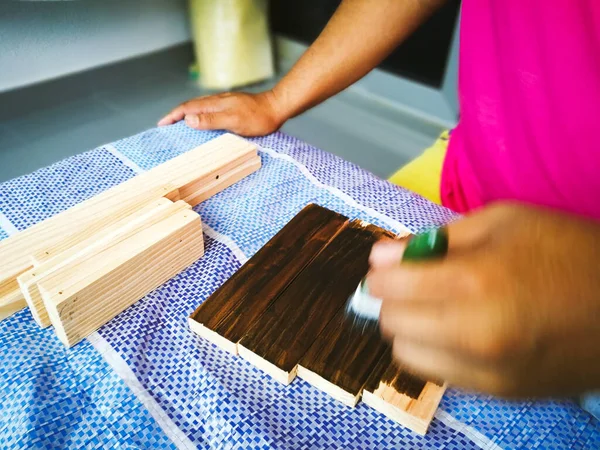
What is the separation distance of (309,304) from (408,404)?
0.55 ft

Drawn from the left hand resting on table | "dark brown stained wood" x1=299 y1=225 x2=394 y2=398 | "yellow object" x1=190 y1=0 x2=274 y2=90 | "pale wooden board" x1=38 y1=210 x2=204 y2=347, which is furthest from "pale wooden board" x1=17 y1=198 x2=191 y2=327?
"yellow object" x1=190 y1=0 x2=274 y2=90

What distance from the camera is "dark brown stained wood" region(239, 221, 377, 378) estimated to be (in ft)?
1.74

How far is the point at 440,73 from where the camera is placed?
232 cm

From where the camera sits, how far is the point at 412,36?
235 cm

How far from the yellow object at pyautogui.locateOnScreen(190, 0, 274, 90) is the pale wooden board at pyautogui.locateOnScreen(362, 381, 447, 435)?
7.70 feet

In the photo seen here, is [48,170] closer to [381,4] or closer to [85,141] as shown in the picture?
[381,4]

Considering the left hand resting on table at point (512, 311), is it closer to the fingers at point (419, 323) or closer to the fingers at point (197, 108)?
the fingers at point (419, 323)

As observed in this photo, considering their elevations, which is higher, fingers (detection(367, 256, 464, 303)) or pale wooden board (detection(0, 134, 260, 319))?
fingers (detection(367, 256, 464, 303))

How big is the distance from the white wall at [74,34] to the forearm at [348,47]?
1.57 metres

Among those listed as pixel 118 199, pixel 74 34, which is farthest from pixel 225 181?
pixel 74 34

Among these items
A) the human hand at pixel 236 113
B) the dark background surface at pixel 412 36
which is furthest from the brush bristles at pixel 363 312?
the dark background surface at pixel 412 36

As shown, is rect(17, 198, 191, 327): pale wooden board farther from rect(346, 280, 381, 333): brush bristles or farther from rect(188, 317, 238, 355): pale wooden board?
rect(346, 280, 381, 333): brush bristles

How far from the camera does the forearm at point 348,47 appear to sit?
0.95 meters

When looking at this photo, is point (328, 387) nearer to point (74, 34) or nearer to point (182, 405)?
point (182, 405)
